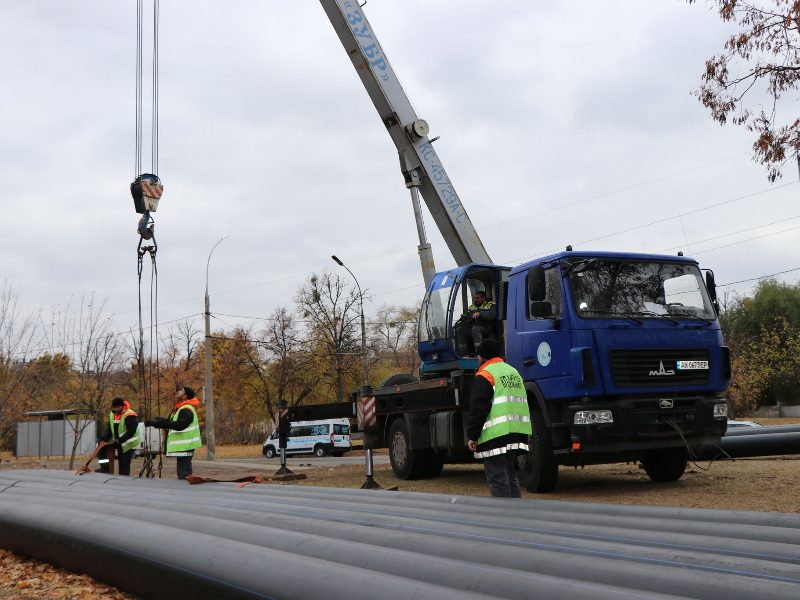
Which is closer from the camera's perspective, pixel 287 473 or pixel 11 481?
pixel 11 481

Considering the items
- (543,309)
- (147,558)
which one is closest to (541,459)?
(543,309)

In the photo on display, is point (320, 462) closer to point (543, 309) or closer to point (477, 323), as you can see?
point (477, 323)

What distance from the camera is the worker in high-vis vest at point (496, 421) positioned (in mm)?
6477

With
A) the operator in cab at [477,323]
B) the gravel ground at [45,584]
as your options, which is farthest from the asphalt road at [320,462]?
the gravel ground at [45,584]

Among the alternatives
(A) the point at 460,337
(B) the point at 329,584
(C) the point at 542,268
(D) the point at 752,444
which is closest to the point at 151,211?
(A) the point at 460,337

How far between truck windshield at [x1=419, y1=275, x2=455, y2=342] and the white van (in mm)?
18462

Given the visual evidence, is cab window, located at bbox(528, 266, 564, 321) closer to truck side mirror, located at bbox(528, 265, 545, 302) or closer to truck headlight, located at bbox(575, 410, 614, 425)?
truck side mirror, located at bbox(528, 265, 545, 302)

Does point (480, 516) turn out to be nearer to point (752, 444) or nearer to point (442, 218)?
point (752, 444)

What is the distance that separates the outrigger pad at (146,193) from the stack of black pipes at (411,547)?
557 centimetres

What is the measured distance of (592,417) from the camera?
8.14 meters

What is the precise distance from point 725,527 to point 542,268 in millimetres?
4667

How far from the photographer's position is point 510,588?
323 cm

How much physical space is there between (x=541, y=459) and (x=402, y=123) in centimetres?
717

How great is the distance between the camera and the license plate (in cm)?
861
